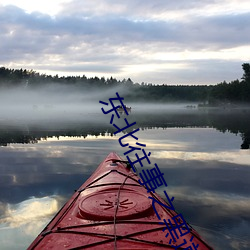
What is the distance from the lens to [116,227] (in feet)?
16.4

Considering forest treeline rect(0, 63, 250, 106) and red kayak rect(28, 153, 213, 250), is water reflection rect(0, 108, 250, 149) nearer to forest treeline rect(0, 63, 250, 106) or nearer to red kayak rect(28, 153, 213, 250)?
red kayak rect(28, 153, 213, 250)

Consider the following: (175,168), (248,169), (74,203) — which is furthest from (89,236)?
(248,169)

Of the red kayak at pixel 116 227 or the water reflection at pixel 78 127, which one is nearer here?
the red kayak at pixel 116 227

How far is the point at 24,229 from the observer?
706cm

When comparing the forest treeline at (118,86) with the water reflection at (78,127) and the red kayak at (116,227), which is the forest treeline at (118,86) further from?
the red kayak at (116,227)

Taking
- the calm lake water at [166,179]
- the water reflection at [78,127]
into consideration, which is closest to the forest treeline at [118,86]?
the water reflection at [78,127]

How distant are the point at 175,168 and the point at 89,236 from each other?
8.75 meters

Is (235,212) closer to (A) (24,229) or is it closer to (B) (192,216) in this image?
(B) (192,216)

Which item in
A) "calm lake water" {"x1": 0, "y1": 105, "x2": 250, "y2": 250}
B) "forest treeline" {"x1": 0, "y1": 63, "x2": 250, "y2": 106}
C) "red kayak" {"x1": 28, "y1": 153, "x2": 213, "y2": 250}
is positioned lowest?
"calm lake water" {"x1": 0, "y1": 105, "x2": 250, "y2": 250}

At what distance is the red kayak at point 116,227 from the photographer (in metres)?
4.55

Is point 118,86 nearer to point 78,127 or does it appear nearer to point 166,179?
point 78,127

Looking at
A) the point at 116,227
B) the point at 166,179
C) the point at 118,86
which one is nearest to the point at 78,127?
the point at 166,179

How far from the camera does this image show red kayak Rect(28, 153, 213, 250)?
455cm

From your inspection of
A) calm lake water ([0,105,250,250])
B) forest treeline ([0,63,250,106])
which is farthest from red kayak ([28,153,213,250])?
forest treeline ([0,63,250,106])
